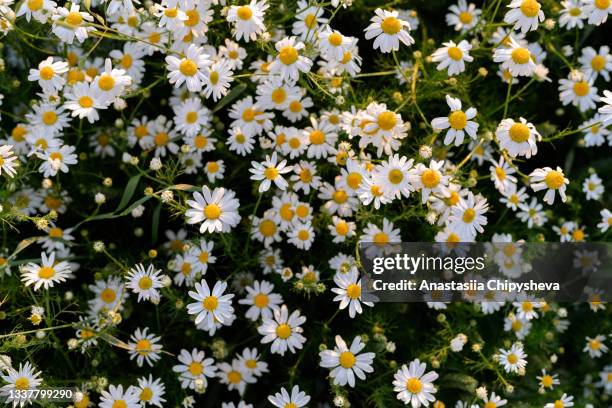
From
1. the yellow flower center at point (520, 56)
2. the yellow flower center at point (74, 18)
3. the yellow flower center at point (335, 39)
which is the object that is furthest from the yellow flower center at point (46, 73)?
the yellow flower center at point (520, 56)

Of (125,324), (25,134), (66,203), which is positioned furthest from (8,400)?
(25,134)

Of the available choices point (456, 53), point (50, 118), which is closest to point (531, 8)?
point (456, 53)

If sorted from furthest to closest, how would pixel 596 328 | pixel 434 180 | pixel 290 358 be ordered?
pixel 596 328 → pixel 290 358 → pixel 434 180

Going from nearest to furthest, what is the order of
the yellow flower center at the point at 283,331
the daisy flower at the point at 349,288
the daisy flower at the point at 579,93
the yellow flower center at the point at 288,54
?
the yellow flower center at the point at 288,54, the daisy flower at the point at 349,288, the yellow flower center at the point at 283,331, the daisy flower at the point at 579,93

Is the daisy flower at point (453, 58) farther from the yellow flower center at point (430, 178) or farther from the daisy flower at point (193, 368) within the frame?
the daisy flower at point (193, 368)

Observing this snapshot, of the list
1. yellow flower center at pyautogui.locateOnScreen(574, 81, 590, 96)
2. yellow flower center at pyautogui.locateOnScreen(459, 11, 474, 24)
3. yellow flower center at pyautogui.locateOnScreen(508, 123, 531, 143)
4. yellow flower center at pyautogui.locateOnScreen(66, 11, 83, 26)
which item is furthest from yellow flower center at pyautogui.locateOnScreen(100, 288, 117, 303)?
yellow flower center at pyautogui.locateOnScreen(574, 81, 590, 96)

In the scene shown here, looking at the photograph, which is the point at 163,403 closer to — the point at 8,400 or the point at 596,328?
the point at 8,400

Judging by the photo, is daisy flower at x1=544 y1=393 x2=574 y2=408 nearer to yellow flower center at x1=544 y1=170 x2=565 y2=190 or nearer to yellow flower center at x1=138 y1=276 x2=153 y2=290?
yellow flower center at x1=544 y1=170 x2=565 y2=190
